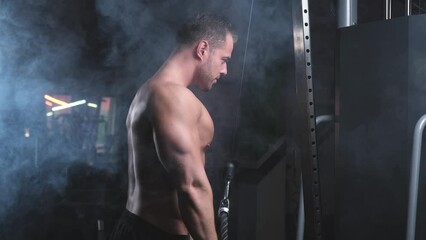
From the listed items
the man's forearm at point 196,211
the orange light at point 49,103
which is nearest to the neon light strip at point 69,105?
the orange light at point 49,103

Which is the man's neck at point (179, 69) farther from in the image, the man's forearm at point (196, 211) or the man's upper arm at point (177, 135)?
the man's forearm at point (196, 211)

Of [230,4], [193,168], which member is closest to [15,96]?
[193,168]

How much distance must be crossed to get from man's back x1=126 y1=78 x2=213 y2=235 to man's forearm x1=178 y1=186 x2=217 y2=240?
0.18 ft

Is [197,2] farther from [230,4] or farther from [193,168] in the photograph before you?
[193,168]

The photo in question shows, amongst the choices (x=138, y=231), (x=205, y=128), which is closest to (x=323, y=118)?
(x=205, y=128)

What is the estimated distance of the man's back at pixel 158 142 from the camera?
4.60ft

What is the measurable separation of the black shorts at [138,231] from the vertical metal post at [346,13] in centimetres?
112

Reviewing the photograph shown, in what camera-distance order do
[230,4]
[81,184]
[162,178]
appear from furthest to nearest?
[81,184] → [230,4] → [162,178]

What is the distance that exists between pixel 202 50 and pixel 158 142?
380 millimetres

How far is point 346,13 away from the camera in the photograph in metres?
1.97

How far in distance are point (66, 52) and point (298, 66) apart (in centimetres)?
140

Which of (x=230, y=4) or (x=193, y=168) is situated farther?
(x=230, y=4)

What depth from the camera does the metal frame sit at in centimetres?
126

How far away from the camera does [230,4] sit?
2520 millimetres
